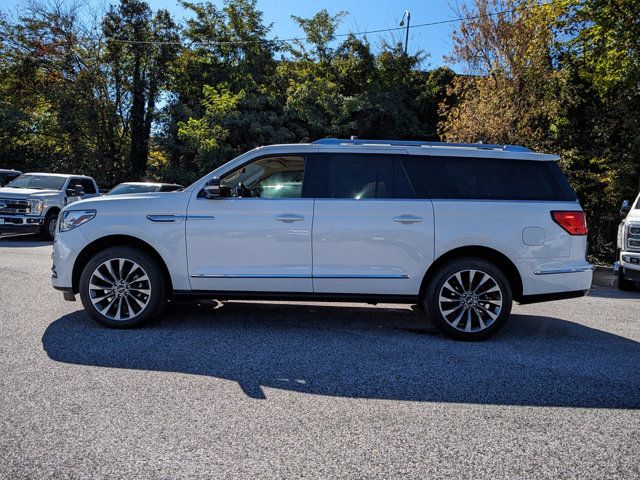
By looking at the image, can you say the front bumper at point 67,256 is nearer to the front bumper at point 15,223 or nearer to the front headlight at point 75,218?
the front headlight at point 75,218

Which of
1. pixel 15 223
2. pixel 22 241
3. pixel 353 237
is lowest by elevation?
pixel 22 241

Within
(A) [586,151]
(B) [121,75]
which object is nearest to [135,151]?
(B) [121,75]

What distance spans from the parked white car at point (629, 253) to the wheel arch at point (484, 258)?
4.57 metres

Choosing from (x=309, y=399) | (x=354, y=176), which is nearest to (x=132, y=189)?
(x=354, y=176)

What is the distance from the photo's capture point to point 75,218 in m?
5.78

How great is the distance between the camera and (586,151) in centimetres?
1467

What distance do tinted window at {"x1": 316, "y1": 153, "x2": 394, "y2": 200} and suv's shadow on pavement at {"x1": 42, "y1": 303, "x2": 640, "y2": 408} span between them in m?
1.50

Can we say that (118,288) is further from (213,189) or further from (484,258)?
(484,258)

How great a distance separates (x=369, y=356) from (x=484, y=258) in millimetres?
1729

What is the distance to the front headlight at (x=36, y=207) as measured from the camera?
1488 cm

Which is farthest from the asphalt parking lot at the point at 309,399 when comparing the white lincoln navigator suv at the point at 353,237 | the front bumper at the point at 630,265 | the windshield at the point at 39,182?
the windshield at the point at 39,182

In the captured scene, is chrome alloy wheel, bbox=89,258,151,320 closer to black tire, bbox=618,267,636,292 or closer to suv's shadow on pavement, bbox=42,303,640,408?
suv's shadow on pavement, bbox=42,303,640,408

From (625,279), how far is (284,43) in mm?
19570

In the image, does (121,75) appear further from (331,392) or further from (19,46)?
(331,392)
